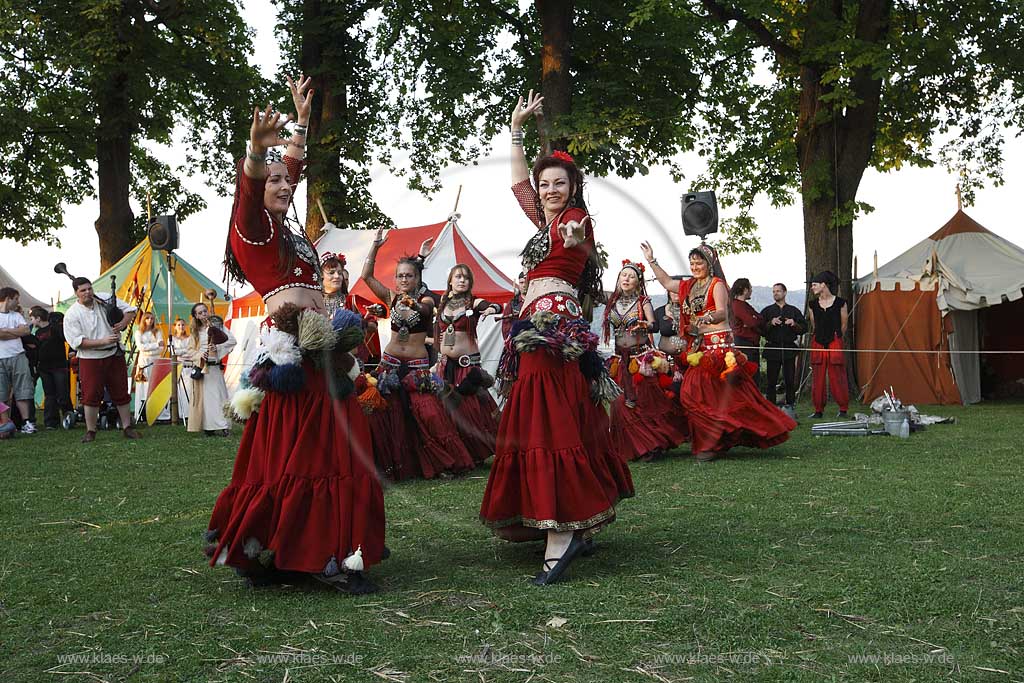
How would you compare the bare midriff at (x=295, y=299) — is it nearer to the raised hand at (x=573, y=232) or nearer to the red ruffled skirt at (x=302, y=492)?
the red ruffled skirt at (x=302, y=492)

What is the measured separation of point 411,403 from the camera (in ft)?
26.2

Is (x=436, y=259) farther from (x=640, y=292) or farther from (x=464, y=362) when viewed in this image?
(x=464, y=362)

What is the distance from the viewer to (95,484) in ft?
24.9

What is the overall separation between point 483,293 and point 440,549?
7964 mm

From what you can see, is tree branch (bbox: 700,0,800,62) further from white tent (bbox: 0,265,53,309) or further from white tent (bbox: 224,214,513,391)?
white tent (bbox: 0,265,53,309)

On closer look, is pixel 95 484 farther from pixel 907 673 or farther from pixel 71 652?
pixel 907 673

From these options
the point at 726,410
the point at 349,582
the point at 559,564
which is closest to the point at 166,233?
the point at 726,410

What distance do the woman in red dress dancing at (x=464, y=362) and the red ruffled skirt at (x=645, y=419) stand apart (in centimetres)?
124

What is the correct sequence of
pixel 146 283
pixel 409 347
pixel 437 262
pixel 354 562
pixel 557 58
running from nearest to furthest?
pixel 354 562, pixel 409 347, pixel 437 262, pixel 557 58, pixel 146 283

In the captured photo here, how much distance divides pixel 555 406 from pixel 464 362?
3937mm

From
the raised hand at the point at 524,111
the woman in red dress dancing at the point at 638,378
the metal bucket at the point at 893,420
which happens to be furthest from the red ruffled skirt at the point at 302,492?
the metal bucket at the point at 893,420

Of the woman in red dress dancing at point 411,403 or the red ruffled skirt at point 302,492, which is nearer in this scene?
the red ruffled skirt at point 302,492

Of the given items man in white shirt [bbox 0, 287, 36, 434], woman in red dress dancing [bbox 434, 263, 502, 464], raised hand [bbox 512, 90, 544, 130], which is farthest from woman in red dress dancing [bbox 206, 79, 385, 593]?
man in white shirt [bbox 0, 287, 36, 434]

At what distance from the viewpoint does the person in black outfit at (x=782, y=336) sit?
13680mm
